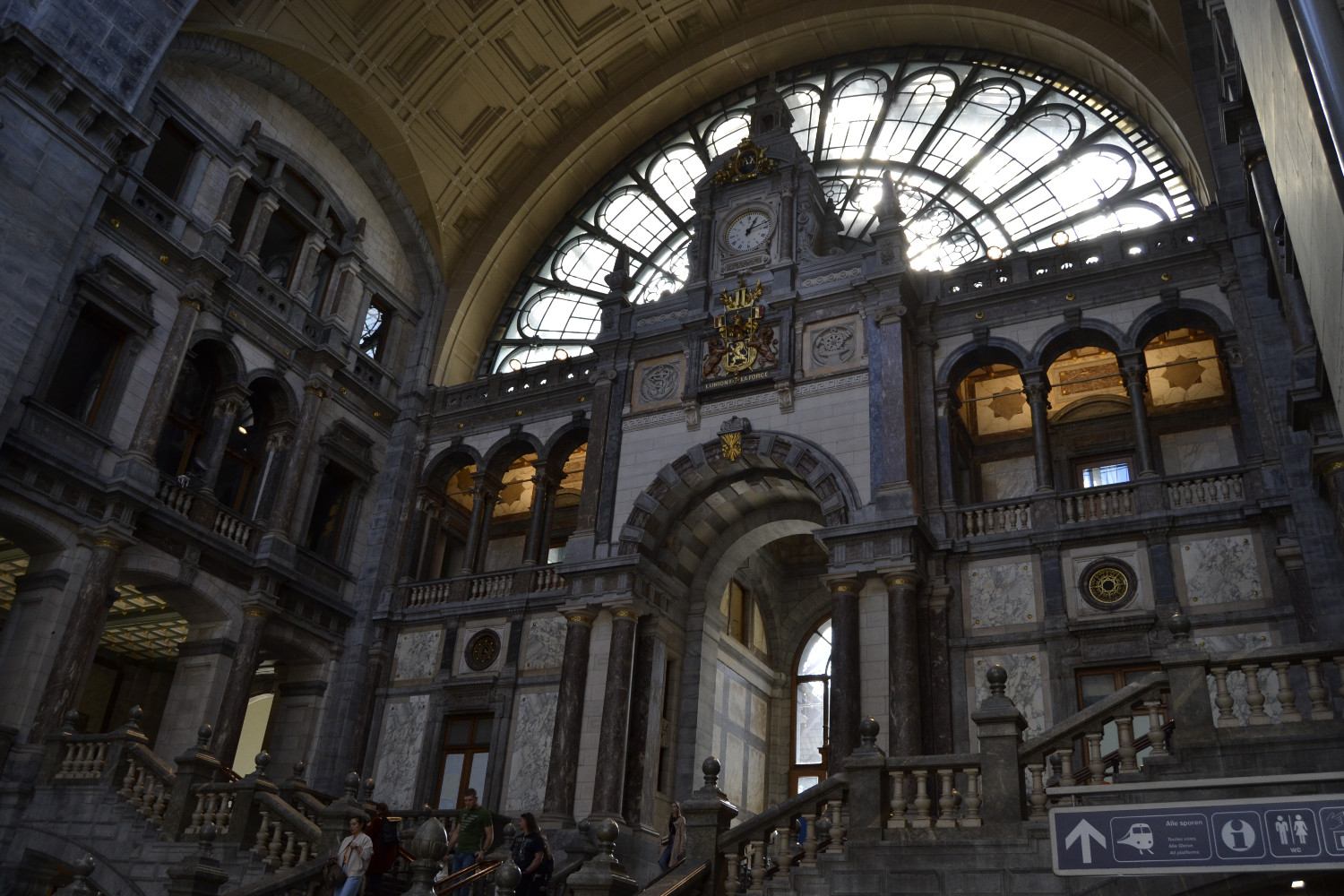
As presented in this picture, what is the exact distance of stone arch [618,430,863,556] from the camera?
16.8 meters

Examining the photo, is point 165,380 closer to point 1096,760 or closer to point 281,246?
point 281,246

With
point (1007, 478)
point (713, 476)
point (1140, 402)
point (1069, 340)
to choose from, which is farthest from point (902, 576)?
point (1007, 478)

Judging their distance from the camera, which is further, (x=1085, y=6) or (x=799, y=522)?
(x=1085, y=6)

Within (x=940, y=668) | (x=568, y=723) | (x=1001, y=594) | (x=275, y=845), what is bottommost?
(x=275, y=845)

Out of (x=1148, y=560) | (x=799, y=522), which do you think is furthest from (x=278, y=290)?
(x=1148, y=560)

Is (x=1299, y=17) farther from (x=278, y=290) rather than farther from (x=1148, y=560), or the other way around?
(x=278, y=290)

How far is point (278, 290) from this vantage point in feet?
66.6

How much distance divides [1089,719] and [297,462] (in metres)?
15.6

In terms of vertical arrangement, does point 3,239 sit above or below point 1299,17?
above

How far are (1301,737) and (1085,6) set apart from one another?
17409mm

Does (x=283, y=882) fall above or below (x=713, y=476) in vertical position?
below

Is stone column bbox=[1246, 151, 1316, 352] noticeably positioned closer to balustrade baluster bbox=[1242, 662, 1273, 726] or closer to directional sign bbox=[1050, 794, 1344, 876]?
balustrade baluster bbox=[1242, 662, 1273, 726]

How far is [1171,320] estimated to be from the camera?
16562 millimetres

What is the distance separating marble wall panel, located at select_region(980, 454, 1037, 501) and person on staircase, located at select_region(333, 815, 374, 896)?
44.4 ft
